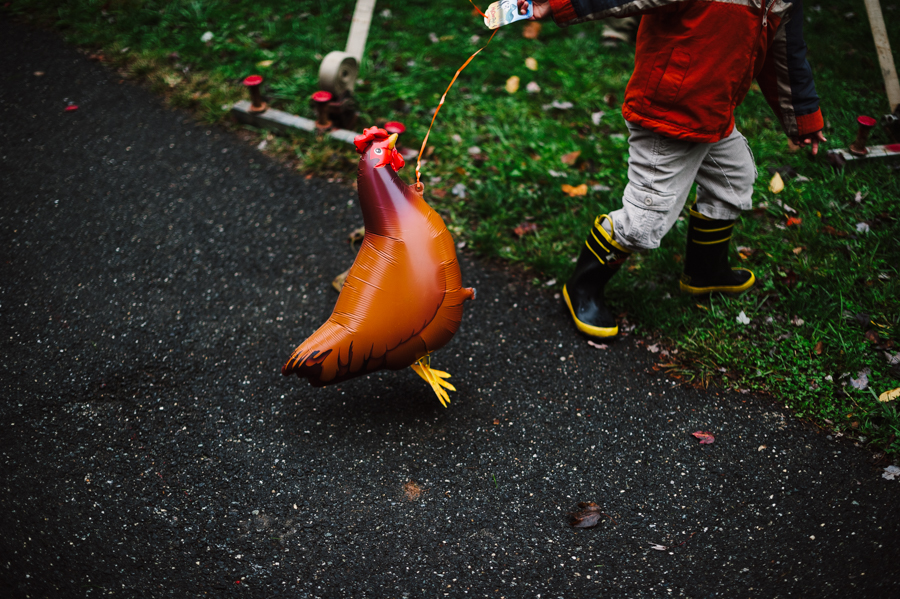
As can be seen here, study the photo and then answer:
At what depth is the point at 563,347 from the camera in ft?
9.80

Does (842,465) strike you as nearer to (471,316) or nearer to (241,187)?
(471,316)

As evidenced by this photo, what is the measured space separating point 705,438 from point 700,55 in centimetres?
156

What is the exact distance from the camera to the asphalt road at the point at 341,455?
214 cm

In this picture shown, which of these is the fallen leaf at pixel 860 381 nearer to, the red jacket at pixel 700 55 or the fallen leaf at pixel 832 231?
the fallen leaf at pixel 832 231

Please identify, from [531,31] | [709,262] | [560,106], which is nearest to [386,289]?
[709,262]

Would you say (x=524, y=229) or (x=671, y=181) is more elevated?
(x=671, y=181)

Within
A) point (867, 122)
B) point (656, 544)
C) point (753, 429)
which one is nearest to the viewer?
point (656, 544)

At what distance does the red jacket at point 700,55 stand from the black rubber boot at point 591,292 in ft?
2.30

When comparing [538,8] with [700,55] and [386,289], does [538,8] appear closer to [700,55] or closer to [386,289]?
[700,55]

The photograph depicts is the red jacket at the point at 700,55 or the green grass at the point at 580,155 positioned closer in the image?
the red jacket at the point at 700,55

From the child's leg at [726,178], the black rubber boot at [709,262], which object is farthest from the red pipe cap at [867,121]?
the child's leg at [726,178]

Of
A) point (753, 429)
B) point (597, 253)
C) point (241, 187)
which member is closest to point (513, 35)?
point (241, 187)

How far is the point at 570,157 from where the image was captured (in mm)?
4035

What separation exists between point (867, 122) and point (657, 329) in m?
1.95
